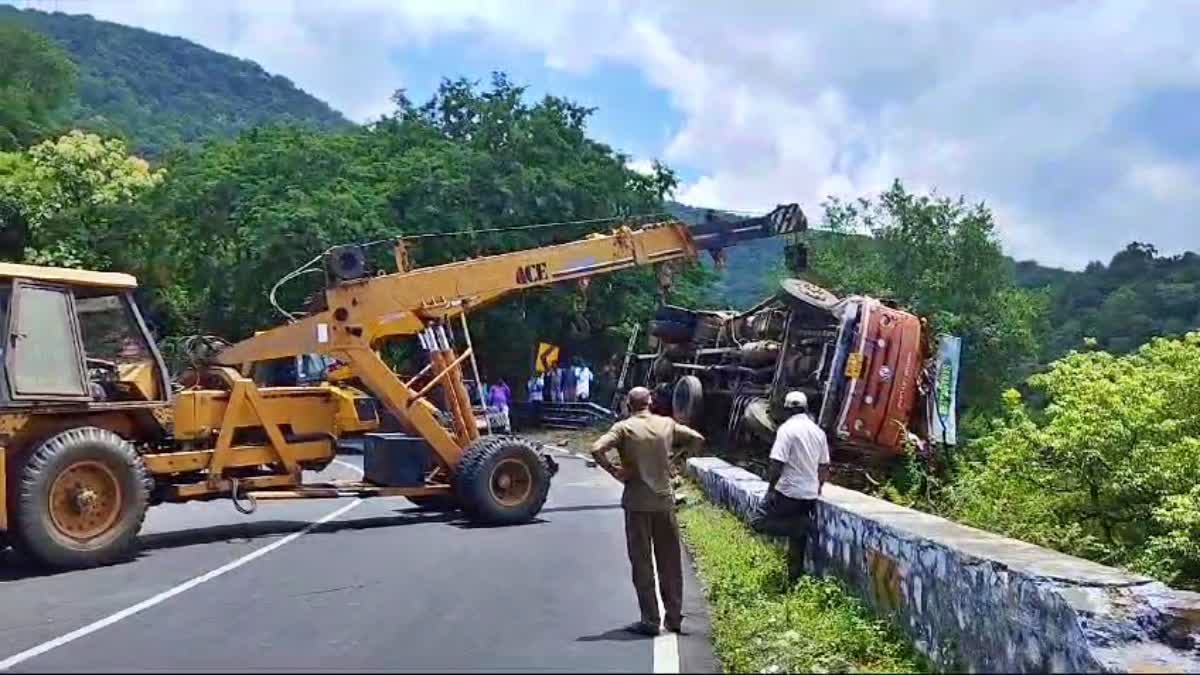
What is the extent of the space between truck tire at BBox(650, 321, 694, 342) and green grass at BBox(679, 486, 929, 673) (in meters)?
13.4

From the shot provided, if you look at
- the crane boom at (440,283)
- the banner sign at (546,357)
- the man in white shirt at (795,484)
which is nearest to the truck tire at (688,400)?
the crane boom at (440,283)

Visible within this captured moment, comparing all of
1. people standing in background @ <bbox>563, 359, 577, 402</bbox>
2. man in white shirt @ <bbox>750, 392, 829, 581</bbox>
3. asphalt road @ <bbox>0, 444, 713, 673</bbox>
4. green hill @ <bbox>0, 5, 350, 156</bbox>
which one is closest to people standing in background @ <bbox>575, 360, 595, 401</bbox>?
people standing in background @ <bbox>563, 359, 577, 402</bbox>

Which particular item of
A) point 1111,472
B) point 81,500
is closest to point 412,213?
point 81,500

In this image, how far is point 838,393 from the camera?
18.0 metres

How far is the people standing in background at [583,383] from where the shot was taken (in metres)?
36.8

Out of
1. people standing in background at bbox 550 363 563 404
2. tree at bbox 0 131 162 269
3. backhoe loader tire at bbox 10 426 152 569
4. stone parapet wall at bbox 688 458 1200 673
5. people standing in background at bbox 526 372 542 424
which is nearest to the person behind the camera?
stone parapet wall at bbox 688 458 1200 673

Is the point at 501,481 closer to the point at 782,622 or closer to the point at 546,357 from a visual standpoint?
the point at 782,622

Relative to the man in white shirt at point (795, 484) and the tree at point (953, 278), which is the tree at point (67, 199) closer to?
the tree at point (953, 278)

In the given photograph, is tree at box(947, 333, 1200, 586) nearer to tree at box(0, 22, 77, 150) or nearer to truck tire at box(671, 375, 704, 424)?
truck tire at box(671, 375, 704, 424)

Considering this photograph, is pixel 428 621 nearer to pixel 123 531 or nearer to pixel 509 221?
pixel 123 531

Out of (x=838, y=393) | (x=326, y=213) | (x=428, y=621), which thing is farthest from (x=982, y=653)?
(x=326, y=213)

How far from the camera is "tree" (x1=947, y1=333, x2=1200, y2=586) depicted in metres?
11.0

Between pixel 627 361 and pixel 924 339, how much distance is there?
40.1ft

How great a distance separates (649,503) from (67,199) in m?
37.1
